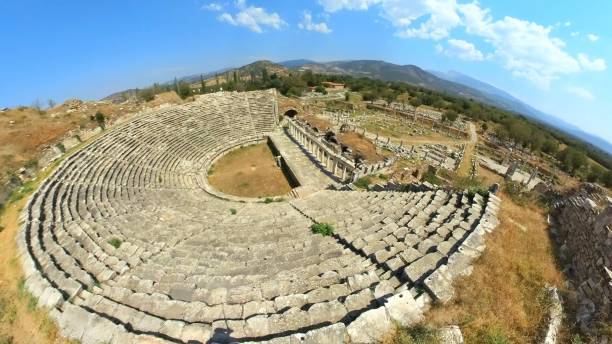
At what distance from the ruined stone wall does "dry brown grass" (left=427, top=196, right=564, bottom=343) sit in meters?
0.55

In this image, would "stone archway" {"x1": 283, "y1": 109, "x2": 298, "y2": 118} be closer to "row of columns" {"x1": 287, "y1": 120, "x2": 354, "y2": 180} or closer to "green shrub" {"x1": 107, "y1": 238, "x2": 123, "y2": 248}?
"row of columns" {"x1": 287, "y1": 120, "x2": 354, "y2": 180}

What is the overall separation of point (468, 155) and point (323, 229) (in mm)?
43140

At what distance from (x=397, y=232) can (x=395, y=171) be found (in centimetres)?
1877

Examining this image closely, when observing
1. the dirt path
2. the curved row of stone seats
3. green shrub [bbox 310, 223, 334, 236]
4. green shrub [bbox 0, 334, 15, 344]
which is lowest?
the dirt path

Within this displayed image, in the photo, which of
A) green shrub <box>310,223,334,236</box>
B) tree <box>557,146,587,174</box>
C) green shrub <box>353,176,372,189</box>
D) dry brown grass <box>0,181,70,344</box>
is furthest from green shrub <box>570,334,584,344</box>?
tree <box>557,146,587,174</box>

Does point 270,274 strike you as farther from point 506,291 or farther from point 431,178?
point 431,178

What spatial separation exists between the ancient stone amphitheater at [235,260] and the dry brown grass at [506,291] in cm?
43

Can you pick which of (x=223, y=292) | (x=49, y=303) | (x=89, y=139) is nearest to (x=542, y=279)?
(x=223, y=292)

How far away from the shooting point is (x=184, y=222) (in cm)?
1727

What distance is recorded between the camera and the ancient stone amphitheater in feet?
24.9

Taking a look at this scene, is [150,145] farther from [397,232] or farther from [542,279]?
[542,279]

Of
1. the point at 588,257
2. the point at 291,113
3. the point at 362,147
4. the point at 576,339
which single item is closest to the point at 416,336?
the point at 576,339

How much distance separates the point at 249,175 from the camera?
3022 cm

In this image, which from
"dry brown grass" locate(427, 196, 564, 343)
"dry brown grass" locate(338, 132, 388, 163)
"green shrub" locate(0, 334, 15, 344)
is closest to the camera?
"dry brown grass" locate(427, 196, 564, 343)
